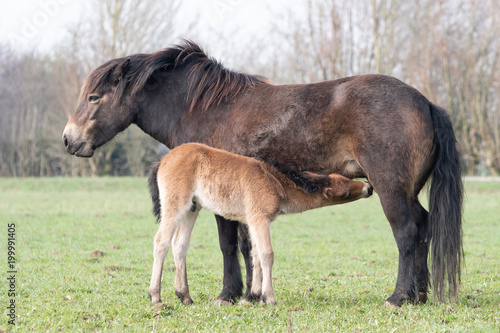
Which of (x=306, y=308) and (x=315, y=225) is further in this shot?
(x=315, y=225)

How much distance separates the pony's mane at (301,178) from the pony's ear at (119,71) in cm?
205

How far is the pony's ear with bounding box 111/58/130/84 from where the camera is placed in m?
6.01

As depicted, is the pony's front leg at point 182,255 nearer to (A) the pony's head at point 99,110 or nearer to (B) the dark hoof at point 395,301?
(A) the pony's head at point 99,110

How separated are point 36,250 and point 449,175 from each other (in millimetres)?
6767

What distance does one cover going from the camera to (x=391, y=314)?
475 cm

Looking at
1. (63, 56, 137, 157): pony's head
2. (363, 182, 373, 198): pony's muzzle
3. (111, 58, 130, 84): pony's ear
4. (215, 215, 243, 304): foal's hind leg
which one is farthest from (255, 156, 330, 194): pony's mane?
(111, 58, 130, 84): pony's ear

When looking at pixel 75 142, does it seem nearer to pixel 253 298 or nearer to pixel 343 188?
pixel 253 298

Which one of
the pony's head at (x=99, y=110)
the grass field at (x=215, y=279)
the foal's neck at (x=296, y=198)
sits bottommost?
the grass field at (x=215, y=279)

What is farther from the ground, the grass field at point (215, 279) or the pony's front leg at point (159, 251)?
the pony's front leg at point (159, 251)

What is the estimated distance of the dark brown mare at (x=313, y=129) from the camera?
511 centimetres

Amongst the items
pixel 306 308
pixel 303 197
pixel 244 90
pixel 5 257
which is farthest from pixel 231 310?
pixel 5 257

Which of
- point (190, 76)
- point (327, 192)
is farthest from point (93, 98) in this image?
point (327, 192)

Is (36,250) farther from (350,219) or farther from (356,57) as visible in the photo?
(356,57)

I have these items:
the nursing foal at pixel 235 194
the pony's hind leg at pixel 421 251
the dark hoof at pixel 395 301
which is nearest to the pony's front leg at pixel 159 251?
the nursing foal at pixel 235 194
